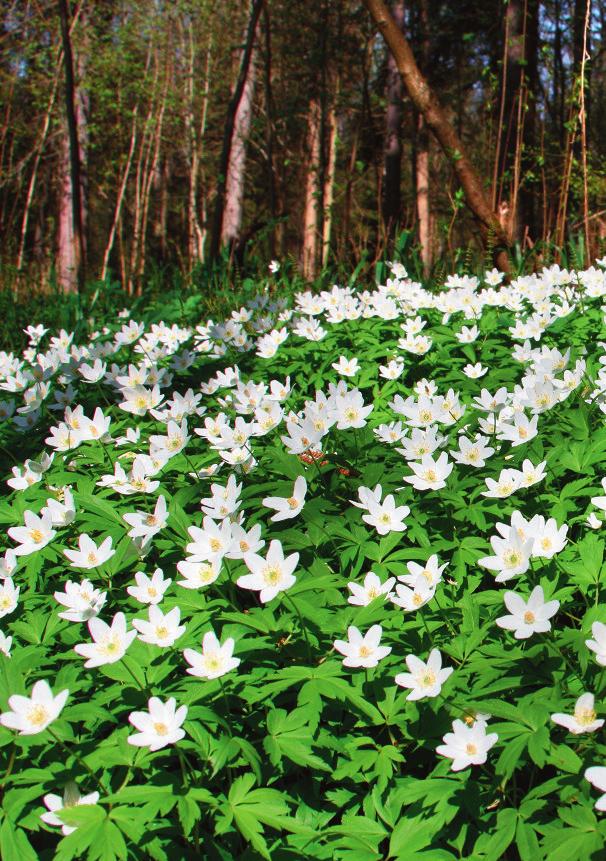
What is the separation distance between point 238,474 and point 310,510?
15.5 inches

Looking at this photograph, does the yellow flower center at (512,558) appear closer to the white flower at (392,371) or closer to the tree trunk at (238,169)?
the white flower at (392,371)

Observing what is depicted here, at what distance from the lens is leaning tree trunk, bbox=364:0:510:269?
189 inches

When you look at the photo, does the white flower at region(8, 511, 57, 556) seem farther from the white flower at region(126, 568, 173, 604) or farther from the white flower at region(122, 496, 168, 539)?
the white flower at region(126, 568, 173, 604)

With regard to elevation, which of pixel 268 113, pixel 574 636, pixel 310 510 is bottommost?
pixel 574 636

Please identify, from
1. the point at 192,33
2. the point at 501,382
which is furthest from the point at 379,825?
the point at 192,33

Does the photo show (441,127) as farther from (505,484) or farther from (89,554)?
(89,554)

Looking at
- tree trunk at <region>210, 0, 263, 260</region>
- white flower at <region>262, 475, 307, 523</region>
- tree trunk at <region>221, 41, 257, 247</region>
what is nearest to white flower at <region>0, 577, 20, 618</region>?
white flower at <region>262, 475, 307, 523</region>

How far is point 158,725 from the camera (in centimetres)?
128

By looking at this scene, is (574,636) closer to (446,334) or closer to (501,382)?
(501,382)

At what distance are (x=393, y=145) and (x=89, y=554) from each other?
1051 cm

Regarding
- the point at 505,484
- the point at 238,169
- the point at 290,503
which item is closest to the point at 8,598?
the point at 290,503

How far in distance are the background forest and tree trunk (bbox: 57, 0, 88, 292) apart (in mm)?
42

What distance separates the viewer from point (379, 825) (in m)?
1.28

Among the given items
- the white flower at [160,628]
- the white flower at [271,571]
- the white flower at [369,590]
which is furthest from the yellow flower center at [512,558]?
the white flower at [160,628]
